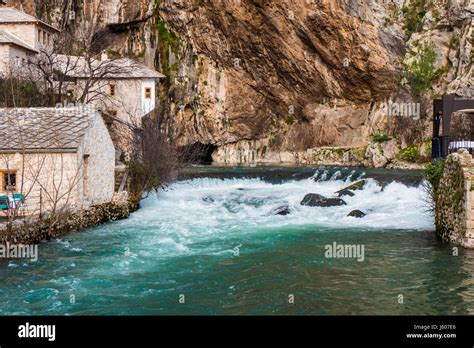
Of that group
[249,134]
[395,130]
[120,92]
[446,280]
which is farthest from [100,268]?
[249,134]

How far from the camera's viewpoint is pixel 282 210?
24.1m

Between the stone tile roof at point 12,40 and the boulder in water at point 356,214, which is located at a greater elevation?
the stone tile roof at point 12,40

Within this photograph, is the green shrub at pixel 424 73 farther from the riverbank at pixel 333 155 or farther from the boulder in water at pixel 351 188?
the boulder in water at pixel 351 188

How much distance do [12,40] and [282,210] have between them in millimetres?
24155

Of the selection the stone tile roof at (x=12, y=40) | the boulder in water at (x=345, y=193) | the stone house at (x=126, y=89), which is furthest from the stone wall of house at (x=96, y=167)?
the stone house at (x=126, y=89)

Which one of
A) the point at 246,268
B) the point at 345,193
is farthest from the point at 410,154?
the point at 246,268

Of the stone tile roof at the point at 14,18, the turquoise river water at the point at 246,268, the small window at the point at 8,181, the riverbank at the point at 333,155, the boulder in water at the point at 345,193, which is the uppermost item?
the stone tile roof at the point at 14,18

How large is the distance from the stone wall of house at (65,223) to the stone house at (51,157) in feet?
1.40

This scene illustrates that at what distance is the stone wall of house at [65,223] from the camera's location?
15.2m

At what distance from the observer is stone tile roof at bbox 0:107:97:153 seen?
726 inches

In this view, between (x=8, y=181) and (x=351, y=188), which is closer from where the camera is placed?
(x=8, y=181)

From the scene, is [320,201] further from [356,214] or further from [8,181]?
[8,181]

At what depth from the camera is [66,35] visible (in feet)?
170

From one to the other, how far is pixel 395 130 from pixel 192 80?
20.6 metres
